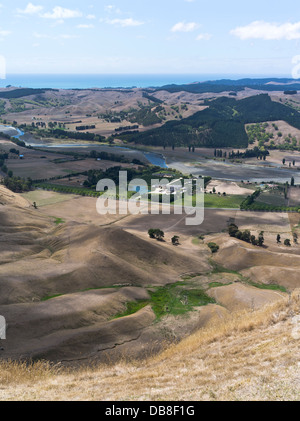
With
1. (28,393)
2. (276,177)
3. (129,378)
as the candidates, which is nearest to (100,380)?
(129,378)

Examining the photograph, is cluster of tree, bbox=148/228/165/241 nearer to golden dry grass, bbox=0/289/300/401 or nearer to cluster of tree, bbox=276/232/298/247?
cluster of tree, bbox=276/232/298/247

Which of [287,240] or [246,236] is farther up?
[246,236]

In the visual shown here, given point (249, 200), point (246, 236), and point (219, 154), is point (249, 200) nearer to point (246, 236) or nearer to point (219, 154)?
point (246, 236)

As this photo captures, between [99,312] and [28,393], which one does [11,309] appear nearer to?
[99,312]

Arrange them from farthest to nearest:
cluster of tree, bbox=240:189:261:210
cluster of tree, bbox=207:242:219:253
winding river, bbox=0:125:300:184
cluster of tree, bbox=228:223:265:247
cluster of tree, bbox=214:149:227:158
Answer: cluster of tree, bbox=214:149:227:158
winding river, bbox=0:125:300:184
cluster of tree, bbox=240:189:261:210
cluster of tree, bbox=228:223:265:247
cluster of tree, bbox=207:242:219:253

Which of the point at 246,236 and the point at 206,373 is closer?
the point at 206,373

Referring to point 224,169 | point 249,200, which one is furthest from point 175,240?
point 224,169

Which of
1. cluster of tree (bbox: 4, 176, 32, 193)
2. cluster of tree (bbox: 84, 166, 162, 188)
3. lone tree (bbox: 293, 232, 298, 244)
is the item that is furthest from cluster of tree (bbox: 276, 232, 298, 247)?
cluster of tree (bbox: 4, 176, 32, 193)

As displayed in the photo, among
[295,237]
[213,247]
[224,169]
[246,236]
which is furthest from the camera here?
[224,169]
